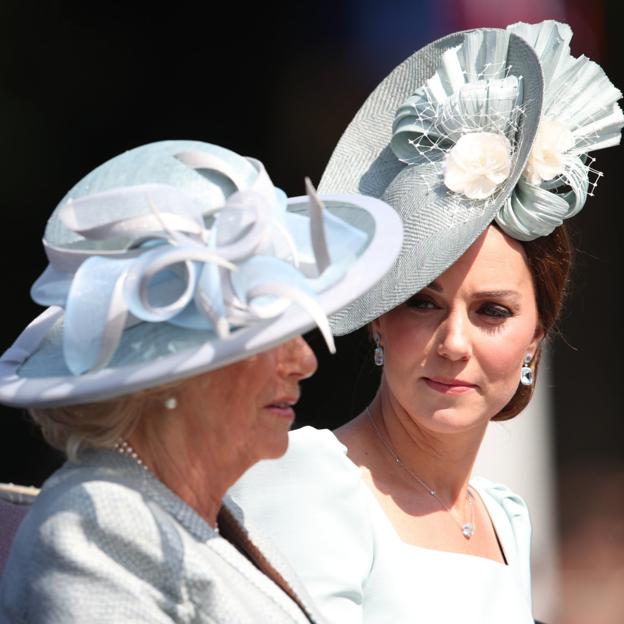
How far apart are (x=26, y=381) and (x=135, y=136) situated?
8.13 feet

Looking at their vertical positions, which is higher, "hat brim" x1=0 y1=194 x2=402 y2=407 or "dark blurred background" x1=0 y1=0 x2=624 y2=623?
"hat brim" x1=0 y1=194 x2=402 y2=407

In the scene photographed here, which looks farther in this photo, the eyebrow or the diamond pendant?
the diamond pendant

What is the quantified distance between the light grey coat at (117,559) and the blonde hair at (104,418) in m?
0.02

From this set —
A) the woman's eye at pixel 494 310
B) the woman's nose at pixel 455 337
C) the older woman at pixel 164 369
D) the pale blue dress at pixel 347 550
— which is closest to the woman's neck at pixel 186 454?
the older woman at pixel 164 369

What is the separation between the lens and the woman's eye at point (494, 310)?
252cm

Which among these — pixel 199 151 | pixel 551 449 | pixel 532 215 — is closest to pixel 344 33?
pixel 551 449

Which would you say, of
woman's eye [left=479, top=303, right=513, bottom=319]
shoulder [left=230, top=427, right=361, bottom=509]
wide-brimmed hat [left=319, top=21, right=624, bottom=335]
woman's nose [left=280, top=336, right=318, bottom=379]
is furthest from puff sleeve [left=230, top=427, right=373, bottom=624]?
woman's nose [left=280, top=336, right=318, bottom=379]

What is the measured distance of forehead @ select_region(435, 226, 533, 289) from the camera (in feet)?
8.14

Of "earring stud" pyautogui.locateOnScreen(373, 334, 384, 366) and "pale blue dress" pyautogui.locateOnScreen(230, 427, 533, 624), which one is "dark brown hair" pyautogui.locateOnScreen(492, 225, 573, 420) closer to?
"earring stud" pyautogui.locateOnScreen(373, 334, 384, 366)

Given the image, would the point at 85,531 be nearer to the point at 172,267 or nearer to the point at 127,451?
the point at 127,451

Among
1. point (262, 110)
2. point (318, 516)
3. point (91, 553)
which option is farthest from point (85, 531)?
point (262, 110)

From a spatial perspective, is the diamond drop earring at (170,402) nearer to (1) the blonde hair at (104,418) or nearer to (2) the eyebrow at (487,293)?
(1) the blonde hair at (104,418)

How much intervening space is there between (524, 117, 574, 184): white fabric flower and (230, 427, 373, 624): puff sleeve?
669 mm

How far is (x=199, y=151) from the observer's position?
5.49 feet
